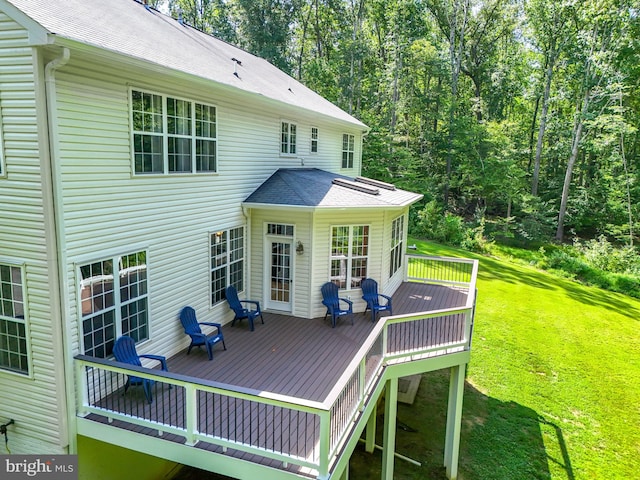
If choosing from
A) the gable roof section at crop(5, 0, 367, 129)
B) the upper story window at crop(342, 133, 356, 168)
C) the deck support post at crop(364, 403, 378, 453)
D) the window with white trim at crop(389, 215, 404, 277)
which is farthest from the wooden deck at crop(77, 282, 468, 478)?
the upper story window at crop(342, 133, 356, 168)

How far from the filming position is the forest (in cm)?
2823

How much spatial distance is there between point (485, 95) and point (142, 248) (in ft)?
121

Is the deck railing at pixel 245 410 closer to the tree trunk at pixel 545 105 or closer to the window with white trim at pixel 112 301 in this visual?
the window with white trim at pixel 112 301

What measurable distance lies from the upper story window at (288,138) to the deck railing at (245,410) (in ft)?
21.8

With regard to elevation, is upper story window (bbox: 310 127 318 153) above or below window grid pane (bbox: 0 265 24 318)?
above

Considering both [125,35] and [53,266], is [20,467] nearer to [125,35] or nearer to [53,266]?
[53,266]

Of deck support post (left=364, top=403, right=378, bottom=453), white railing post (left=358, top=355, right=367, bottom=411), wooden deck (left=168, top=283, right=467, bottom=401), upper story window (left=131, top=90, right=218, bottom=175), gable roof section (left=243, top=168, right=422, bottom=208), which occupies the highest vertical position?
upper story window (left=131, top=90, right=218, bottom=175)

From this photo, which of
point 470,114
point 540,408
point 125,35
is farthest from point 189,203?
point 470,114

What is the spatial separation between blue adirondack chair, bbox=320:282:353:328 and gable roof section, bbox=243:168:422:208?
6.96 ft

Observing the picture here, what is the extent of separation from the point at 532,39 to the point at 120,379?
35.9 meters

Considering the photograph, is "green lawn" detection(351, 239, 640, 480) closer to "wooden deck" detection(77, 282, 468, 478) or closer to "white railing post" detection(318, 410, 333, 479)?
"wooden deck" detection(77, 282, 468, 478)

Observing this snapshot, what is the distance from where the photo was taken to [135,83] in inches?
279

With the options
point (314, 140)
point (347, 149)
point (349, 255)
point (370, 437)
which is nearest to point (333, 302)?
point (349, 255)

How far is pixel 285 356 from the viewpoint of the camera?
28.8ft
